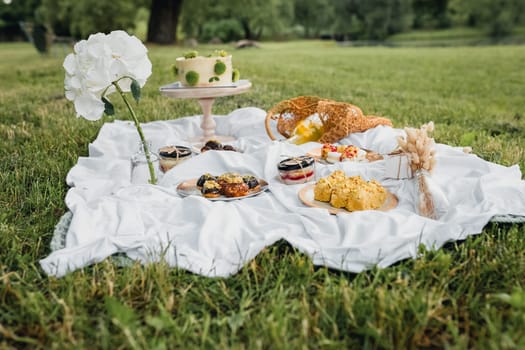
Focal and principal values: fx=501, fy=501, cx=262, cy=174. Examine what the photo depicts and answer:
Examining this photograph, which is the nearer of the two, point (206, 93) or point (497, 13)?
point (206, 93)

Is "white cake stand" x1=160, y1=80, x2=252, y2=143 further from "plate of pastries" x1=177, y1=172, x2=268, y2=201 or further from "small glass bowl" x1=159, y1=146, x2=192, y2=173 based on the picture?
"plate of pastries" x1=177, y1=172, x2=268, y2=201

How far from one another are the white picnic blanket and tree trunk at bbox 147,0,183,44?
1753 centimetres

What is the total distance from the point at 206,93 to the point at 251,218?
1.72 meters

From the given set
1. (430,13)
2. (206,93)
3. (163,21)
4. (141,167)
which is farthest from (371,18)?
(141,167)

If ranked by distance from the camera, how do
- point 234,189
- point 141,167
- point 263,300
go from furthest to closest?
1. point 141,167
2. point 234,189
3. point 263,300

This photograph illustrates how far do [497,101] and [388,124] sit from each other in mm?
4126

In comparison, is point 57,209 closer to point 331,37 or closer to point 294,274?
point 294,274

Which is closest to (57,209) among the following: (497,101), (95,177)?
(95,177)

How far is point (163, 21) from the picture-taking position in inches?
779

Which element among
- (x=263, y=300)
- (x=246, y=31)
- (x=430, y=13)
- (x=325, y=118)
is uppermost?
(x=430, y=13)

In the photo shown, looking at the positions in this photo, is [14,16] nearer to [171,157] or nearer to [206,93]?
[206,93]

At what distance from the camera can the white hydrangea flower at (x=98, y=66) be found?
2590mm

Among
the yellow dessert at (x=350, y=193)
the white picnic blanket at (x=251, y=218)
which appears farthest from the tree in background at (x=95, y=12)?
the yellow dessert at (x=350, y=193)

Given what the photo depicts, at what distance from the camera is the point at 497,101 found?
7398 mm
